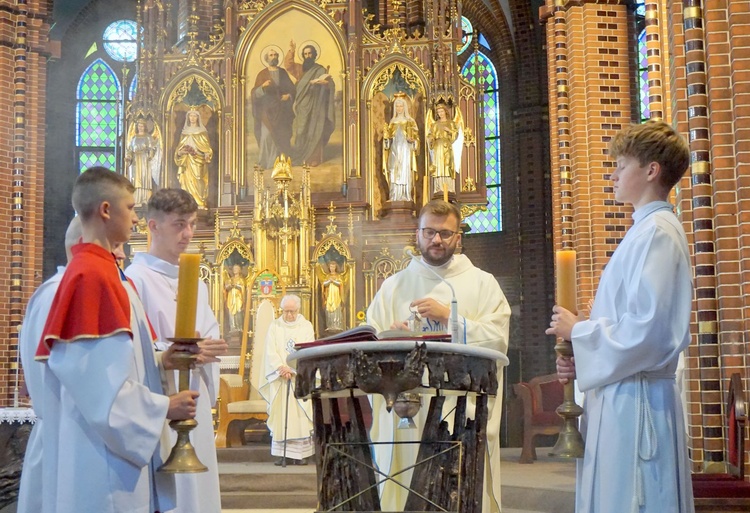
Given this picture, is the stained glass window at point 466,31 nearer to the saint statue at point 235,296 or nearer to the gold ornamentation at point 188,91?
the gold ornamentation at point 188,91

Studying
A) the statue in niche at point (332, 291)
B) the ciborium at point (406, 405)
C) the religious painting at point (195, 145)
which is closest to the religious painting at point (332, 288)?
the statue in niche at point (332, 291)

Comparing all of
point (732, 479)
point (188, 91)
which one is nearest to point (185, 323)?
point (732, 479)

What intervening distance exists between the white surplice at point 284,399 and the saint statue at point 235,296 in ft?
7.03

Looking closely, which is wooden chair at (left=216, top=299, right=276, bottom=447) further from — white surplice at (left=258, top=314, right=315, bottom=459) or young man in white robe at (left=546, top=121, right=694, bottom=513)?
young man in white robe at (left=546, top=121, right=694, bottom=513)

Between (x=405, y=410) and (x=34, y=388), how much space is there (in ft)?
4.21

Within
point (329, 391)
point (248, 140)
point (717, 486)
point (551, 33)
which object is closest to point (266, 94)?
point (248, 140)

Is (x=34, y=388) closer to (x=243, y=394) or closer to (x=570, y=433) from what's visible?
(x=570, y=433)

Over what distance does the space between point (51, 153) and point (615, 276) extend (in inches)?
686

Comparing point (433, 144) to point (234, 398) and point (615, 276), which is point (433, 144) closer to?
point (234, 398)

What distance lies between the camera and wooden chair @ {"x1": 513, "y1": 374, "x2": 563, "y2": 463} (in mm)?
10484

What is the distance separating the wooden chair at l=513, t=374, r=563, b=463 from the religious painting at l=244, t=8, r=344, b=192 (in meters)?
4.31

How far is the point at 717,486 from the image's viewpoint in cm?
562

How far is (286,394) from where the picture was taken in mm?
10281

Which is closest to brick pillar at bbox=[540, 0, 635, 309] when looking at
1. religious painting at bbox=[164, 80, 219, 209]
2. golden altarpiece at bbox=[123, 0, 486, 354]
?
golden altarpiece at bbox=[123, 0, 486, 354]
